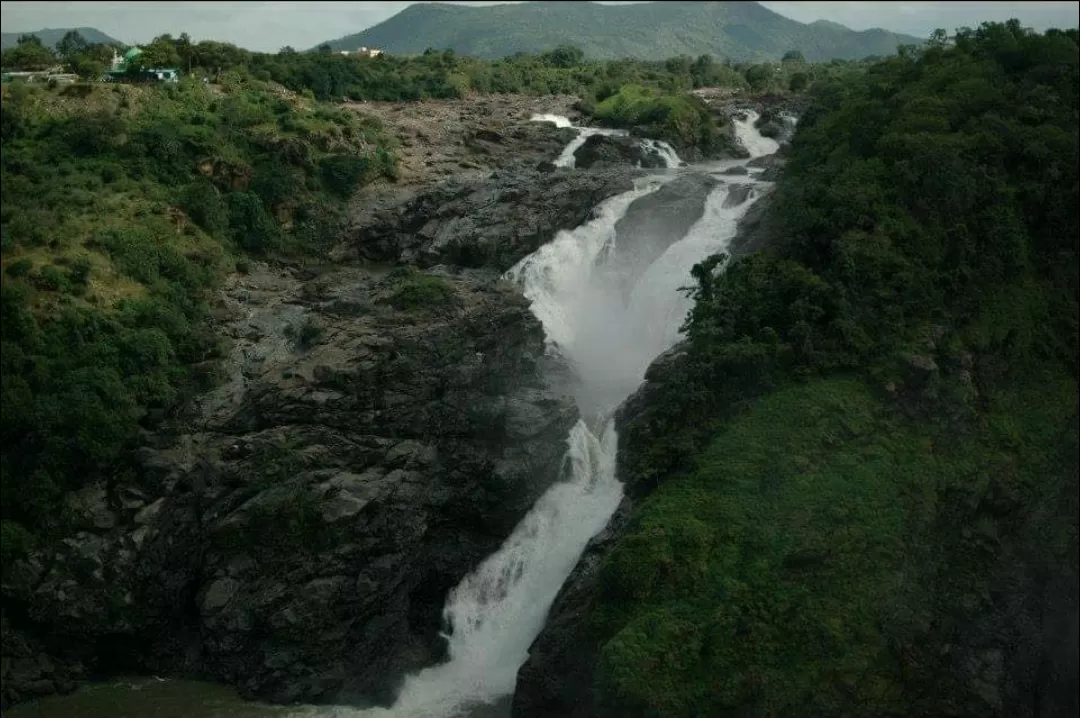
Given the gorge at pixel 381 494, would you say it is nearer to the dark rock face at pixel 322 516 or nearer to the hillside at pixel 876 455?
the dark rock face at pixel 322 516

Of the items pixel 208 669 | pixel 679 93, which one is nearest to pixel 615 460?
pixel 208 669

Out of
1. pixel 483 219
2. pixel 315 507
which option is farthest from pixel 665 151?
pixel 315 507

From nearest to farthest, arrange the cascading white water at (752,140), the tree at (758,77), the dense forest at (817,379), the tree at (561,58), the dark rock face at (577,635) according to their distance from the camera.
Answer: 1. the dense forest at (817,379)
2. the dark rock face at (577,635)
3. the cascading white water at (752,140)
4. the tree at (758,77)
5. the tree at (561,58)

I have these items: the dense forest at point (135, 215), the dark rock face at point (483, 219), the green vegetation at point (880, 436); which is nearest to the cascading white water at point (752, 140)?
the dense forest at point (135, 215)

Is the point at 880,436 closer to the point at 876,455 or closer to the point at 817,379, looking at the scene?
the point at 876,455

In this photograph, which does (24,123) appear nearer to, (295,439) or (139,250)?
(139,250)

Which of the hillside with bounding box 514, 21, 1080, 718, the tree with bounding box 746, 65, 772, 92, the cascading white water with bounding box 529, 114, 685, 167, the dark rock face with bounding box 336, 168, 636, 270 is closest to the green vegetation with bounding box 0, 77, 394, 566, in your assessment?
the dark rock face with bounding box 336, 168, 636, 270
